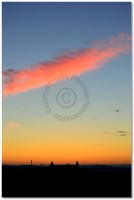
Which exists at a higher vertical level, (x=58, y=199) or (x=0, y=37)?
(x=0, y=37)

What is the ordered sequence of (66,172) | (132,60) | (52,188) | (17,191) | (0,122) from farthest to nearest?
(66,172) < (52,188) < (17,191) < (132,60) < (0,122)

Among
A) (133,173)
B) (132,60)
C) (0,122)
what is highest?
(132,60)

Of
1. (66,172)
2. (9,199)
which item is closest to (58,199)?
(9,199)

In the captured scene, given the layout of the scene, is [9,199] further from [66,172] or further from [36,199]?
[66,172]

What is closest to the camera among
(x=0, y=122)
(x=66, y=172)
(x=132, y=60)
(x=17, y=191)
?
(x=0, y=122)

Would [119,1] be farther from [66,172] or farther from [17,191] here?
[66,172]

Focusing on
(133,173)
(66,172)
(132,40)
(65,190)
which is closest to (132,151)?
(133,173)

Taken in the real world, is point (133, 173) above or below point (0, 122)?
below

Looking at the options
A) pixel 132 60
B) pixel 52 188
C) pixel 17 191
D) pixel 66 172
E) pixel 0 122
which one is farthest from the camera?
pixel 66 172

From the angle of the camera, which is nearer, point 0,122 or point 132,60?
point 0,122
